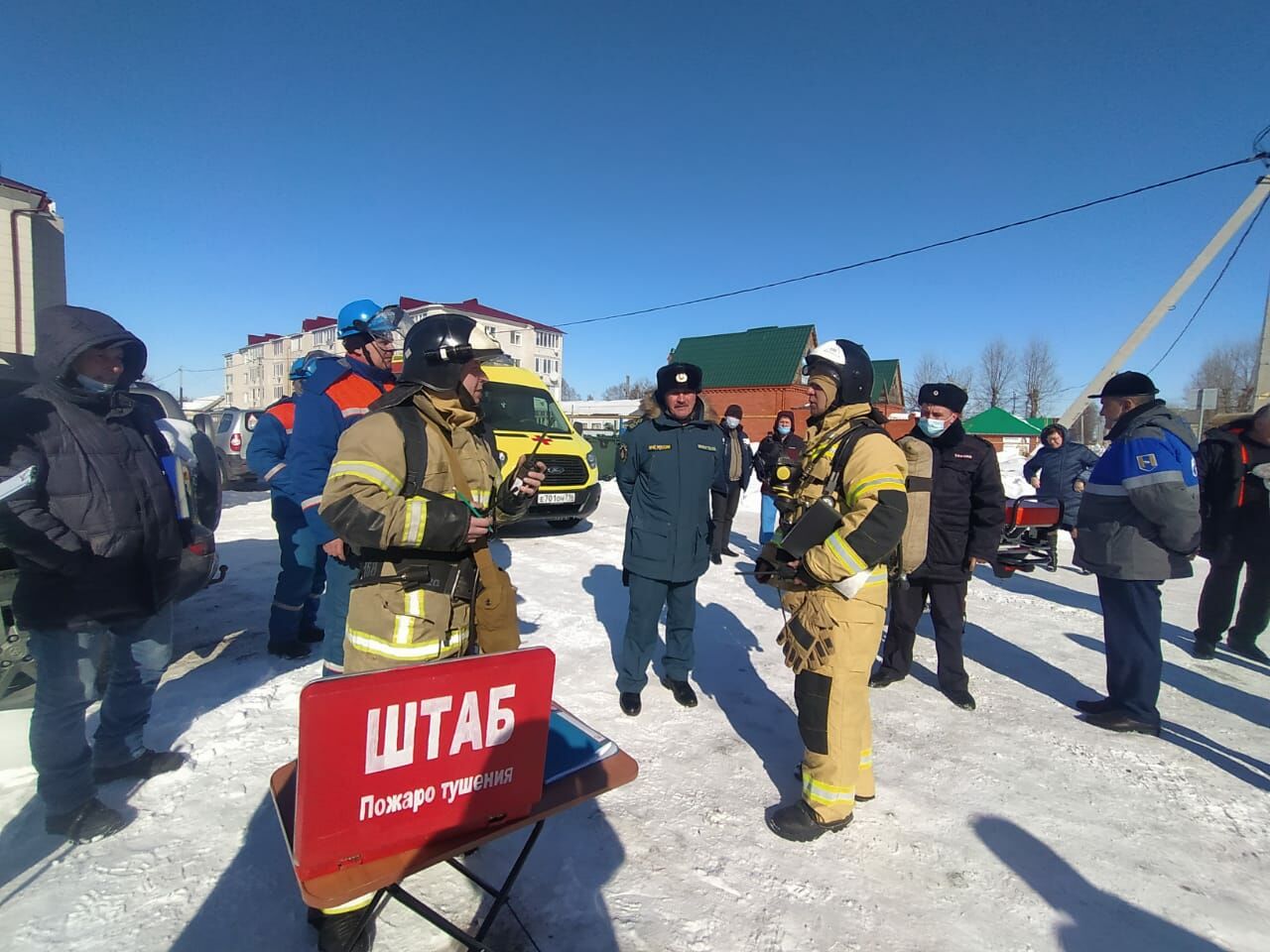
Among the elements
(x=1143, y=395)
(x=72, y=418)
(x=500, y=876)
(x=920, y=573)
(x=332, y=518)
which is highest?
(x=1143, y=395)

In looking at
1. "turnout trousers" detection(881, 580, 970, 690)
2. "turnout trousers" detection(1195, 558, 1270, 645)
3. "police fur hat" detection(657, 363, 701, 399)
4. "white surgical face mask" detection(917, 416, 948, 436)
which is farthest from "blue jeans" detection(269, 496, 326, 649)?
"turnout trousers" detection(1195, 558, 1270, 645)

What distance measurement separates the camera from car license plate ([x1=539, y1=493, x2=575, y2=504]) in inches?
330

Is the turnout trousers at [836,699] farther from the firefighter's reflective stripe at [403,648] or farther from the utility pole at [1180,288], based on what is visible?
the utility pole at [1180,288]

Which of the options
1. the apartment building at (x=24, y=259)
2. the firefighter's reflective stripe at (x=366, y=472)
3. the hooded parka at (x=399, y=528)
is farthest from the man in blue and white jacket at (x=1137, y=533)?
the apartment building at (x=24, y=259)

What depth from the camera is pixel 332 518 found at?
1861 millimetres

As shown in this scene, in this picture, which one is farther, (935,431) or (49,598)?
(935,431)

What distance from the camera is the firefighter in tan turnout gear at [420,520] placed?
6.15 feet

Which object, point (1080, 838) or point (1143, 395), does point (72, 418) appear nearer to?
point (1080, 838)

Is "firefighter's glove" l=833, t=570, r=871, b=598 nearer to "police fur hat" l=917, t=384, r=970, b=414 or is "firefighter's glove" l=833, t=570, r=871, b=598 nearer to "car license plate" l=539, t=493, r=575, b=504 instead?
"police fur hat" l=917, t=384, r=970, b=414

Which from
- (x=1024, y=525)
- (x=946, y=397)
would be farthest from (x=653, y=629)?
(x=1024, y=525)

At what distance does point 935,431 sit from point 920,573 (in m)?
0.99

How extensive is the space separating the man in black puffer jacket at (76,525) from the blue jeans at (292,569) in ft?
4.52

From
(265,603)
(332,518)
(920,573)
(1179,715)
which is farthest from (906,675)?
(265,603)

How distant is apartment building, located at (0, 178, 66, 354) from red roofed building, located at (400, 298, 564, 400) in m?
31.9
